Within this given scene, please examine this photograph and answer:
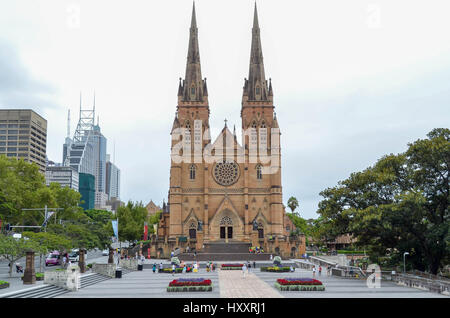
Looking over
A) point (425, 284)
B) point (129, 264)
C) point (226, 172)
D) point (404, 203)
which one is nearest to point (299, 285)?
point (425, 284)

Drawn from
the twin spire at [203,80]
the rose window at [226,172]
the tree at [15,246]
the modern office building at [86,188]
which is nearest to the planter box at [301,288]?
the tree at [15,246]

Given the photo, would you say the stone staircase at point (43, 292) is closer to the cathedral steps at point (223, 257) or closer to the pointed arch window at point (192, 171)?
the cathedral steps at point (223, 257)

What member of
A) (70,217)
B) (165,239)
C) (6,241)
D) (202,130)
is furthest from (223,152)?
(6,241)

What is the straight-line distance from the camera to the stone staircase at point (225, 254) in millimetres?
53062

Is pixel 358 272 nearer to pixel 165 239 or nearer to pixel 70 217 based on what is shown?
pixel 165 239

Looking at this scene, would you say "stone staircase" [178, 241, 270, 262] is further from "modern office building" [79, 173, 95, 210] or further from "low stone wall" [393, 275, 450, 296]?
"modern office building" [79, 173, 95, 210]

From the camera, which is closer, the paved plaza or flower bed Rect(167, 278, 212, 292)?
the paved plaza

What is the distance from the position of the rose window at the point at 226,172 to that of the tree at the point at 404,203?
95.1ft

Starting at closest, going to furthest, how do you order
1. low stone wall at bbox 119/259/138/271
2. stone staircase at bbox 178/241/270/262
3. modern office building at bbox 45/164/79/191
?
low stone wall at bbox 119/259/138/271
stone staircase at bbox 178/241/270/262
modern office building at bbox 45/164/79/191

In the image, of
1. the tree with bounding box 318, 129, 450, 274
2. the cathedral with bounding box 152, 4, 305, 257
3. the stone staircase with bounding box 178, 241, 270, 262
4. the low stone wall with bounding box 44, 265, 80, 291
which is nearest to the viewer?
the low stone wall with bounding box 44, 265, 80, 291

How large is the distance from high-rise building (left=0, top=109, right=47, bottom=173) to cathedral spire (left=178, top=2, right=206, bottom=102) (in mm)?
70287

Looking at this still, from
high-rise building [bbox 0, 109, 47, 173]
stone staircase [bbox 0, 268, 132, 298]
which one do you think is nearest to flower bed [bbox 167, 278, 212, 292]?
stone staircase [bbox 0, 268, 132, 298]

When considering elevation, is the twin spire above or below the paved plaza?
above

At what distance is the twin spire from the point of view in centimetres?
6706
